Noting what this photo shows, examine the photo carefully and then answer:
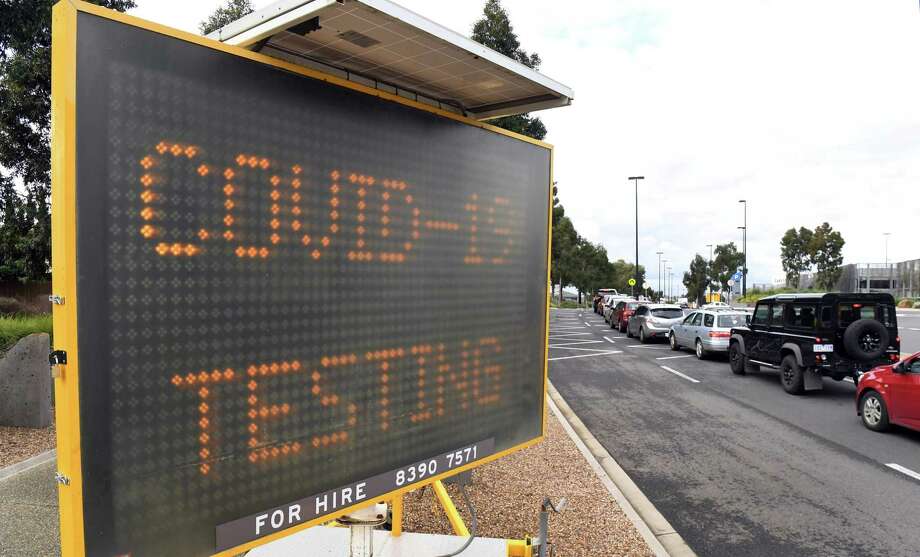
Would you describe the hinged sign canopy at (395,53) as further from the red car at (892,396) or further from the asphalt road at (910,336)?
the asphalt road at (910,336)

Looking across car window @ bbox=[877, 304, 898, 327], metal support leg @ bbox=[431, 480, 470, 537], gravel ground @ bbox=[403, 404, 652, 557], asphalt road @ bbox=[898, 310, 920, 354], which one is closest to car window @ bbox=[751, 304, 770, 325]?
car window @ bbox=[877, 304, 898, 327]

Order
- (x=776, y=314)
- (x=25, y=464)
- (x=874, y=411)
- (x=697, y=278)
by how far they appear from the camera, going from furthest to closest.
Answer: (x=697, y=278)
(x=776, y=314)
(x=874, y=411)
(x=25, y=464)

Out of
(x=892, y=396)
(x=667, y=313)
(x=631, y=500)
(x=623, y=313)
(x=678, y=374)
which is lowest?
(x=678, y=374)

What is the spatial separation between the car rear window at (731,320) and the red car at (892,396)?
27.8ft

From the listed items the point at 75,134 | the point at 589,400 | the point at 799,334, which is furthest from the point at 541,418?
the point at 799,334

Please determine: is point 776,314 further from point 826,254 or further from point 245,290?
point 826,254

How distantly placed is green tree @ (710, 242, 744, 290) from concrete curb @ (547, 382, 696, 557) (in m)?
72.6

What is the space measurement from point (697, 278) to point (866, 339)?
79.2m

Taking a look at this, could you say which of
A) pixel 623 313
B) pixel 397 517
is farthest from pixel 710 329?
pixel 397 517

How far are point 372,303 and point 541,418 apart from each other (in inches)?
53.7

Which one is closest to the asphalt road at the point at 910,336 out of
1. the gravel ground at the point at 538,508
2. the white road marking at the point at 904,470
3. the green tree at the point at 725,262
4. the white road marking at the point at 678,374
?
the white road marking at the point at 678,374

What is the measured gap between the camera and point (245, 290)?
1.82 meters

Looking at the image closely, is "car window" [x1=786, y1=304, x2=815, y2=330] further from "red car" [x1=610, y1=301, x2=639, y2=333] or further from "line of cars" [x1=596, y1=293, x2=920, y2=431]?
"red car" [x1=610, y1=301, x2=639, y2=333]

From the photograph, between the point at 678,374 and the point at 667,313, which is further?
the point at 667,313
